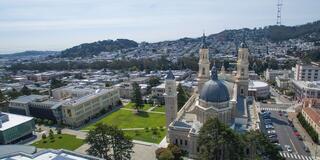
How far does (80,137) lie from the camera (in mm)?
67688

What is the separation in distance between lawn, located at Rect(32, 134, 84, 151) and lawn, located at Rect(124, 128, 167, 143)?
43.6ft

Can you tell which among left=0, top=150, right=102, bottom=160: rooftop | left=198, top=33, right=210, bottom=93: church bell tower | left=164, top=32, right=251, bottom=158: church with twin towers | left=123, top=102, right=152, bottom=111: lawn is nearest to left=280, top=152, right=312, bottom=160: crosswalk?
left=164, top=32, right=251, bottom=158: church with twin towers

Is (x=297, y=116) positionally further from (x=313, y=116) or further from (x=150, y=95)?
(x=150, y=95)

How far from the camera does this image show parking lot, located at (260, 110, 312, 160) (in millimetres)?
55803

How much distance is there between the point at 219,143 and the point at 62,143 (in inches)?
1670

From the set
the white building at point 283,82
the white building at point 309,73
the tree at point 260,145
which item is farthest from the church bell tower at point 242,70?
the white building at point 309,73

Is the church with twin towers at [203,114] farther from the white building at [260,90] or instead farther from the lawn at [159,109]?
the white building at [260,90]

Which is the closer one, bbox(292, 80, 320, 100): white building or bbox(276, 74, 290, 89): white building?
bbox(292, 80, 320, 100): white building

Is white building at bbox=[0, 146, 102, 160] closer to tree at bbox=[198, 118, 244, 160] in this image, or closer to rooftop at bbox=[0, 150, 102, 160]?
rooftop at bbox=[0, 150, 102, 160]

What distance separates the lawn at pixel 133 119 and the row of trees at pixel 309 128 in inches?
1480

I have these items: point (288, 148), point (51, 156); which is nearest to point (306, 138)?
point (288, 148)

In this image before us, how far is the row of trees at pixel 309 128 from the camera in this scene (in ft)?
198

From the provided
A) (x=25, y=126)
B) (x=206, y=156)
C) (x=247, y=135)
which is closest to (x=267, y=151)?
(x=247, y=135)

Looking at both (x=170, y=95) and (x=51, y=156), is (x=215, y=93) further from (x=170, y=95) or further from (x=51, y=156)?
(x=51, y=156)
